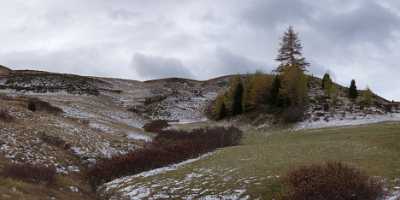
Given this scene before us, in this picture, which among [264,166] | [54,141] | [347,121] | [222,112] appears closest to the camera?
[264,166]

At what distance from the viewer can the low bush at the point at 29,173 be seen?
20.0 m

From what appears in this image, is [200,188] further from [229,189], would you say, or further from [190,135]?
[190,135]

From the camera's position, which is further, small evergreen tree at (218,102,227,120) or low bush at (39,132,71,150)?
small evergreen tree at (218,102,227,120)

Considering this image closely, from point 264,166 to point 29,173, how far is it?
39.9 ft

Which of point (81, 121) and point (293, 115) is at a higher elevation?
point (293, 115)

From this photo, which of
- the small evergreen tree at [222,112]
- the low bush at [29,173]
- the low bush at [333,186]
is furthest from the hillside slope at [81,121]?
the low bush at [333,186]

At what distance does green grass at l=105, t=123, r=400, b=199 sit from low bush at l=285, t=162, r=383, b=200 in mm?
1519

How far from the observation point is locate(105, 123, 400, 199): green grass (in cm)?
1964

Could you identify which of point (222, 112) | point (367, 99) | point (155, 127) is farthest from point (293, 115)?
point (222, 112)

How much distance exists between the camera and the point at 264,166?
22.9 meters

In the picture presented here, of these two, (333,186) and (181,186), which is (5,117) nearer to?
(181,186)

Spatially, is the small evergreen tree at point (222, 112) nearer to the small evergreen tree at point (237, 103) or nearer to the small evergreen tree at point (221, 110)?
the small evergreen tree at point (221, 110)

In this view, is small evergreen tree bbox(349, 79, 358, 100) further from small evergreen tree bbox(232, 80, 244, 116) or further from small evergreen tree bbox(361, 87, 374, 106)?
small evergreen tree bbox(232, 80, 244, 116)

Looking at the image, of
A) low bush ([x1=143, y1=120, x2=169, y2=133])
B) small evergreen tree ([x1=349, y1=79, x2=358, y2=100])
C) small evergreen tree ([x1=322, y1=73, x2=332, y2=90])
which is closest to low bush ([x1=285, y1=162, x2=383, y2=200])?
low bush ([x1=143, y1=120, x2=169, y2=133])
